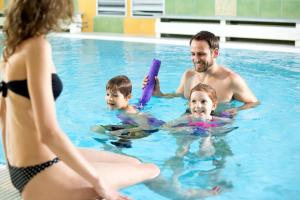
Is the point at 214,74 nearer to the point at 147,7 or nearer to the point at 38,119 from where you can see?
the point at 38,119

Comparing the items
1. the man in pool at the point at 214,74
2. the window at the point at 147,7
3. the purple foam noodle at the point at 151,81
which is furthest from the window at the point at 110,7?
the man in pool at the point at 214,74

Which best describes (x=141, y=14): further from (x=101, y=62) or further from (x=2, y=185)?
(x=2, y=185)

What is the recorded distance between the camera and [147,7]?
14711 millimetres

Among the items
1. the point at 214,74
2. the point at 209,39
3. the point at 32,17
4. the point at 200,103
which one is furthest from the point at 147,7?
the point at 32,17

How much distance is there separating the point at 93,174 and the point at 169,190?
122cm

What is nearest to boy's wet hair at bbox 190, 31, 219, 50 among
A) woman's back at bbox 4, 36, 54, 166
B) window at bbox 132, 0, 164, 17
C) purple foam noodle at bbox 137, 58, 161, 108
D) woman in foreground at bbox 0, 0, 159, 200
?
purple foam noodle at bbox 137, 58, 161, 108

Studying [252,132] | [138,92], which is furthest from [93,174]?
[138,92]

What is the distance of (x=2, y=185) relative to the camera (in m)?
2.99

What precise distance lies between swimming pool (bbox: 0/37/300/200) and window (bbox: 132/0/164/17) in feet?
15.9

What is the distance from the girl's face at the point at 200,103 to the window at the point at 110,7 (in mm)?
11463

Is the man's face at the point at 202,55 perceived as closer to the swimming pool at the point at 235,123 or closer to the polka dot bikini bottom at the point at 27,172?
the swimming pool at the point at 235,123

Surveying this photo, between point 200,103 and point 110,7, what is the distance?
1180 cm

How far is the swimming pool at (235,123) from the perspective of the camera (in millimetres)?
3479

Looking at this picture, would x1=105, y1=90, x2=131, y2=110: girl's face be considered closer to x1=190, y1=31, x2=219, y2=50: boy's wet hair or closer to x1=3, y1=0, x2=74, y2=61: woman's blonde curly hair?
x1=190, y1=31, x2=219, y2=50: boy's wet hair
